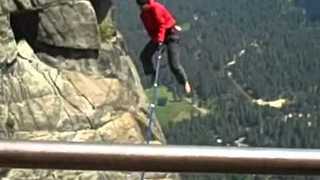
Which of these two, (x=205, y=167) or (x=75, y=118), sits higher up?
(x=205, y=167)

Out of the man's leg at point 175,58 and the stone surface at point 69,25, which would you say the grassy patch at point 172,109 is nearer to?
the stone surface at point 69,25

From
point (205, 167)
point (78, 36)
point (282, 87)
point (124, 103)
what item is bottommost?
point (282, 87)

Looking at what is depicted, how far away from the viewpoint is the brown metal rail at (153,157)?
3.94 metres

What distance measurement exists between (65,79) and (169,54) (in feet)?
19.0

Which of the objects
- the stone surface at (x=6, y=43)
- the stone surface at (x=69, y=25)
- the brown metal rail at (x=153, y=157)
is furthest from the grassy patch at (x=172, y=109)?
the brown metal rail at (x=153, y=157)

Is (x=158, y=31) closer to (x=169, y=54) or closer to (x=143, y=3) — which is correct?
(x=143, y=3)

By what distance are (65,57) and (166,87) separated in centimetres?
14301

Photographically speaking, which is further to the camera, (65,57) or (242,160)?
(65,57)

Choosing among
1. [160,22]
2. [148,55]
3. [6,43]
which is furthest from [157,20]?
[6,43]

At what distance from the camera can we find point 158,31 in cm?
1579

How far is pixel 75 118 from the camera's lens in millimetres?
21422

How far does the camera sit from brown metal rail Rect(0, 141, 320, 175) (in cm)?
394

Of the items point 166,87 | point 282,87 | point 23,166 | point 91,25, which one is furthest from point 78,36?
point 282,87

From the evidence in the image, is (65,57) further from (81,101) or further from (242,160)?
(242,160)
